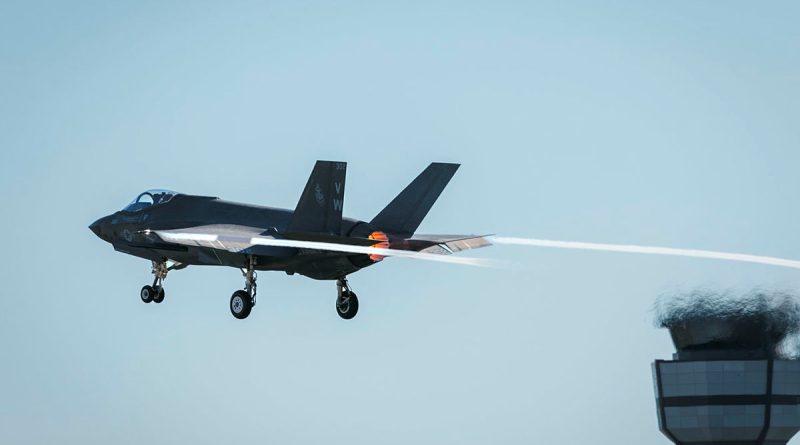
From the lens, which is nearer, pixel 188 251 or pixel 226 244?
pixel 226 244

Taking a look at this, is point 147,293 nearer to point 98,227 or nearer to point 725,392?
point 98,227

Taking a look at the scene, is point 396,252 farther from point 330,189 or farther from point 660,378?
point 660,378

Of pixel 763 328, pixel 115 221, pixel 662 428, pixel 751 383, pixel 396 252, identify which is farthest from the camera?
pixel 662 428

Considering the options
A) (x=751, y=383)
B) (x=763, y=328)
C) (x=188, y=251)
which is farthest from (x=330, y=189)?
(x=751, y=383)

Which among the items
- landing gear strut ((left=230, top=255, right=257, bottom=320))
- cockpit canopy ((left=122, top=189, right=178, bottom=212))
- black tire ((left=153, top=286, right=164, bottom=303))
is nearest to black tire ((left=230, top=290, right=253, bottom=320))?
landing gear strut ((left=230, top=255, right=257, bottom=320))

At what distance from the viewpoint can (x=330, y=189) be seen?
5600 centimetres

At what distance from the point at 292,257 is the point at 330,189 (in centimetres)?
315

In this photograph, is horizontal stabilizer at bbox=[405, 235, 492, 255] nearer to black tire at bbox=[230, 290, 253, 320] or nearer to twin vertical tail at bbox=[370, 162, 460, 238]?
twin vertical tail at bbox=[370, 162, 460, 238]

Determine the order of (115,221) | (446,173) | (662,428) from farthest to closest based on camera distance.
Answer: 1. (662,428)
2. (115,221)
3. (446,173)

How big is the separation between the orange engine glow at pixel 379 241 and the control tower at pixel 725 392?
293ft

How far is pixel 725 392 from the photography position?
153 metres

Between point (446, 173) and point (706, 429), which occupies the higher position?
point (446, 173)

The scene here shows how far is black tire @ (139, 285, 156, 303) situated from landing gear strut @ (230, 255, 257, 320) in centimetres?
628

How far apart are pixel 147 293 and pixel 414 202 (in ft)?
40.9
